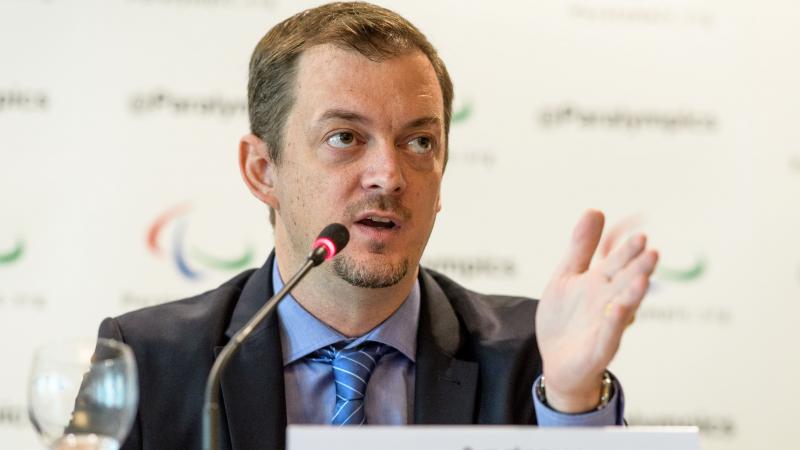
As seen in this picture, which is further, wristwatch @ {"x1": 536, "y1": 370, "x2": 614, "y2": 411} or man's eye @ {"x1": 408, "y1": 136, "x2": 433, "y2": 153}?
man's eye @ {"x1": 408, "y1": 136, "x2": 433, "y2": 153}

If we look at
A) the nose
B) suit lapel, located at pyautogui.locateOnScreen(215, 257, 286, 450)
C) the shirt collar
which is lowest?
suit lapel, located at pyautogui.locateOnScreen(215, 257, 286, 450)

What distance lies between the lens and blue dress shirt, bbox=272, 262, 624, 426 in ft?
7.89

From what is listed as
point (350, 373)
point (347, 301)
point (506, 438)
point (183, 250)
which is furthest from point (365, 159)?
point (183, 250)

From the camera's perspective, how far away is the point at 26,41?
12.2 ft

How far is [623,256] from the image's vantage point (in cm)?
180

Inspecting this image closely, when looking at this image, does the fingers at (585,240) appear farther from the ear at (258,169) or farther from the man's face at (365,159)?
the ear at (258,169)

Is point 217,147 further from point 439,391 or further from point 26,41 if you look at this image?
point 439,391

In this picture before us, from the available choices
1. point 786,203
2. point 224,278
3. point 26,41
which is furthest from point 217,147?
point 786,203

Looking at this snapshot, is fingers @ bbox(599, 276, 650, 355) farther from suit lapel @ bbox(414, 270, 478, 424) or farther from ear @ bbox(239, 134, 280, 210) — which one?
ear @ bbox(239, 134, 280, 210)

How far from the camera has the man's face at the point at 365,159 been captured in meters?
2.35

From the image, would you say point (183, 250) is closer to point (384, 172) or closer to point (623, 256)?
point (384, 172)

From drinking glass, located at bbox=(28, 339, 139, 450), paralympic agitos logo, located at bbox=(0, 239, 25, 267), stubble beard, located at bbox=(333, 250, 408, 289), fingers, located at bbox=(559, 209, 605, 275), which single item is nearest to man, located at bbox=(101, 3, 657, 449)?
stubble beard, located at bbox=(333, 250, 408, 289)

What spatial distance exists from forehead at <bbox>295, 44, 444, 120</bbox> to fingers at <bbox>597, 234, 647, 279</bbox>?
73 centimetres

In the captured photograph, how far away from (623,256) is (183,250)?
2216mm
